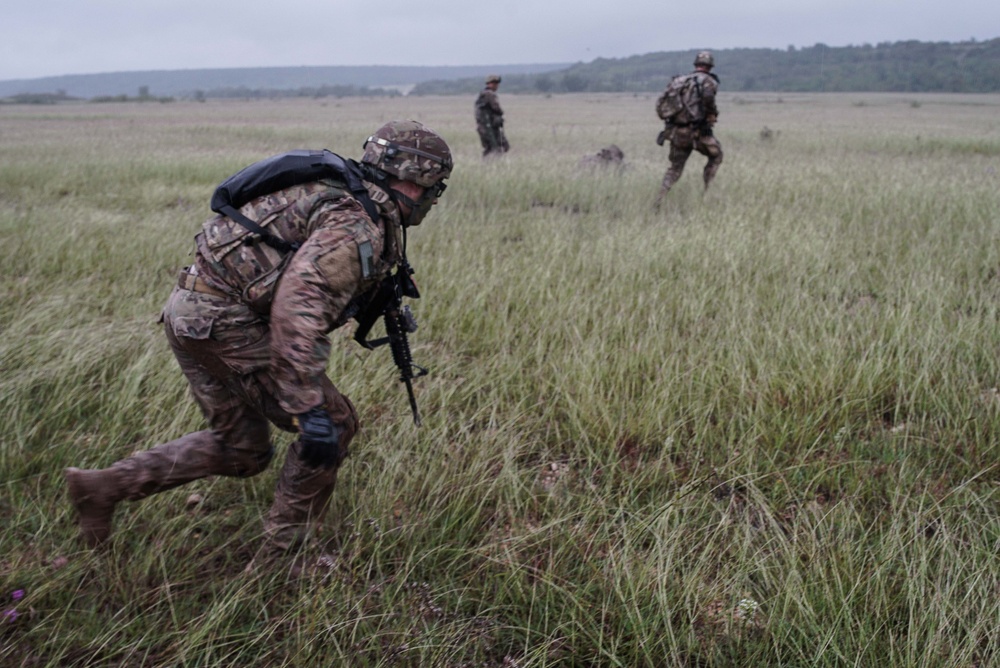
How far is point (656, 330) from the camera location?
→ 380 centimetres

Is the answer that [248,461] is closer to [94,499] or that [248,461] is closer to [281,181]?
[94,499]

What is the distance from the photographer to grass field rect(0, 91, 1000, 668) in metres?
1.93

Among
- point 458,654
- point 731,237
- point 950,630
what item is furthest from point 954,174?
point 458,654

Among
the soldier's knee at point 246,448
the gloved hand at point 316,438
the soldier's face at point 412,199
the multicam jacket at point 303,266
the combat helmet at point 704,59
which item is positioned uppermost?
the combat helmet at point 704,59

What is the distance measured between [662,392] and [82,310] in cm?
332

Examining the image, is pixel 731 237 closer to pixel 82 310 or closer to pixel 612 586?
pixel 612 586

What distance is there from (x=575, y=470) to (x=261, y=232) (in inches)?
61.5

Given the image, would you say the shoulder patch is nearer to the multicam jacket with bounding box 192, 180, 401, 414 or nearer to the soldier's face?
the multicam jacket with bounding box 192, 180, 401, 414

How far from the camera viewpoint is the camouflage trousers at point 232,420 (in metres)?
2.06

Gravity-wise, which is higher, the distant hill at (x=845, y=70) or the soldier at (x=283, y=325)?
the distant hill at (x=845, y=70)

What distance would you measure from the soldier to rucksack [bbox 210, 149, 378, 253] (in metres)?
0.02

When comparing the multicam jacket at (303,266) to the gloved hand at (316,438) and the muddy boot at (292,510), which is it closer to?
the gloved hand at (316,438)

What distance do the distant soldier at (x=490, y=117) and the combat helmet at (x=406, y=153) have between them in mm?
9345

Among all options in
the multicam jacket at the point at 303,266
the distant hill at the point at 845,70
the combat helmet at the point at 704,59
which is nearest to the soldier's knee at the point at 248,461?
the multicam jacket at the point at 303,266
